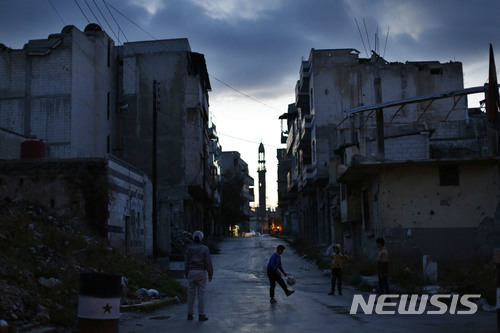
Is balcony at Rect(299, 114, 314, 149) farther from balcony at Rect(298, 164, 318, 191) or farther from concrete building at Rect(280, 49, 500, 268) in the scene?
balcony at Rect(298, 164, 318, 191)

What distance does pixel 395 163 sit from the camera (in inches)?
894

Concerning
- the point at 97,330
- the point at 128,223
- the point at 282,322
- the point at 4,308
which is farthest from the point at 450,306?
the point at 128,223

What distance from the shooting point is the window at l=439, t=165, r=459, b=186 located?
22.9m

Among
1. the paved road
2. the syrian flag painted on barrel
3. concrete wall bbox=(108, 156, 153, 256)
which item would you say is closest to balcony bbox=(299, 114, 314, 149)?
concrete wall bbox=(108, 156, 153, 256)

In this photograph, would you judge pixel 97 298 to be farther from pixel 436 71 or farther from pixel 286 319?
pixel 436 71

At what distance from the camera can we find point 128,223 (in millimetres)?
23891

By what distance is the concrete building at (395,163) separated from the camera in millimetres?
22766

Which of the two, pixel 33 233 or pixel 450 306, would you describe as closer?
pixel 450 306

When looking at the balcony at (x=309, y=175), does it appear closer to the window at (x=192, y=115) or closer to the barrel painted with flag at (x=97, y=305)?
the window at (x=192, y=115)

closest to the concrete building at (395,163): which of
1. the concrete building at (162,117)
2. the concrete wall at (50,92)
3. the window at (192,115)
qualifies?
the window at (192,115)

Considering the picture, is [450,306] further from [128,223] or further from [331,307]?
[128,223]

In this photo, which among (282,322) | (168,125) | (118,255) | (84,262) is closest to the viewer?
(282,322)

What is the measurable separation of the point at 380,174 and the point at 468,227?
13.2 ft
